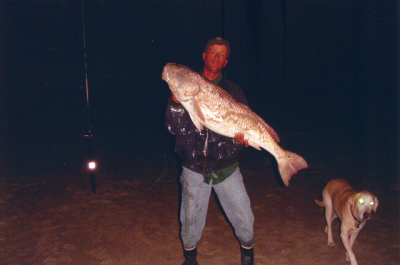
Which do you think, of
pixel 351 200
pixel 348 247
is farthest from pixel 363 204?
pixel 348 247

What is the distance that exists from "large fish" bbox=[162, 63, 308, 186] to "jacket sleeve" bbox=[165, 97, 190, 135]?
13cm

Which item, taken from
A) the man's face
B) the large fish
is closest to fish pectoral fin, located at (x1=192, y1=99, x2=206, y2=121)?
the large fish

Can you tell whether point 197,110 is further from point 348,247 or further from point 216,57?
point 348,247

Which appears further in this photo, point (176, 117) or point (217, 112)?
point (176, 117)

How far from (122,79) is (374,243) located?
64767 mm

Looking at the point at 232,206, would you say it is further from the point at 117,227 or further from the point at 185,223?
the point at 117,227

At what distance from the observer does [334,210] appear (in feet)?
→ 14.8

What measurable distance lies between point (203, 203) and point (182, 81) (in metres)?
1.40

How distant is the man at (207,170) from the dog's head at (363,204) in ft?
5.14

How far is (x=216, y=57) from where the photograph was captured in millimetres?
3229

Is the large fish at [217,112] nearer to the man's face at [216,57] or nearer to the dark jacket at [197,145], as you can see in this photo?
the dark jacket at [197,145]

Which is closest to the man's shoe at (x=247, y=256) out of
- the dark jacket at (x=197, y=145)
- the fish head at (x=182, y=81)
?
the dark jacket at (x=197, y=145)

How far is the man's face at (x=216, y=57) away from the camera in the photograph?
3217mm

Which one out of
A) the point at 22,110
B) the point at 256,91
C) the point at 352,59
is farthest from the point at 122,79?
the point at 256,91
